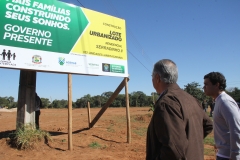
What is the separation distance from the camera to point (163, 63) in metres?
2.05

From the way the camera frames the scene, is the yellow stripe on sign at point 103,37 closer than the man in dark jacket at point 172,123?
No

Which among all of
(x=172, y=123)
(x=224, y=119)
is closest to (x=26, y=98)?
(x=224, y=119)

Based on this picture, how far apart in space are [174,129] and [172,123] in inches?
1.8

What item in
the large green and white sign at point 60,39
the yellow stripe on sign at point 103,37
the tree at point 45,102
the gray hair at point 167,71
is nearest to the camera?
the gray hair at point 167,71

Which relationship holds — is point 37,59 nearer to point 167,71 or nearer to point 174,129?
point 167,71

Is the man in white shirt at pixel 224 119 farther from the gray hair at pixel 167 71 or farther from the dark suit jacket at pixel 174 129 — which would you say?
the gray hair at pixel 167 71

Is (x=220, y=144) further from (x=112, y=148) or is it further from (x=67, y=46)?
(x=67, y=46)

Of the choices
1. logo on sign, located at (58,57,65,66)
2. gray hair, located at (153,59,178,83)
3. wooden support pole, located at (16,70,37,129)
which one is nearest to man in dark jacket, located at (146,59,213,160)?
gray hair, located at (153,59,178,83)

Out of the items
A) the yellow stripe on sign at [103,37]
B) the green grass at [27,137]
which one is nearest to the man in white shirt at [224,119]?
the yellow stripe on sign at [103,37]

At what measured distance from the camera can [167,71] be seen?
2004 mm

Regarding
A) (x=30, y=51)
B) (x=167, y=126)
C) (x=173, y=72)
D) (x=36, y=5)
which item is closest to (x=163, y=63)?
(x=173, y=72)

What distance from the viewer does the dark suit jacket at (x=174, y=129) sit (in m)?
1.68

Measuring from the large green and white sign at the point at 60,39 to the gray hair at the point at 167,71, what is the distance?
16.3 feet

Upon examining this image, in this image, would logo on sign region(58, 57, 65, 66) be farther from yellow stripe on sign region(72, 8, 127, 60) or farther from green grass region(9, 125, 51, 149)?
green grass region(9, 125, 51, 149)
